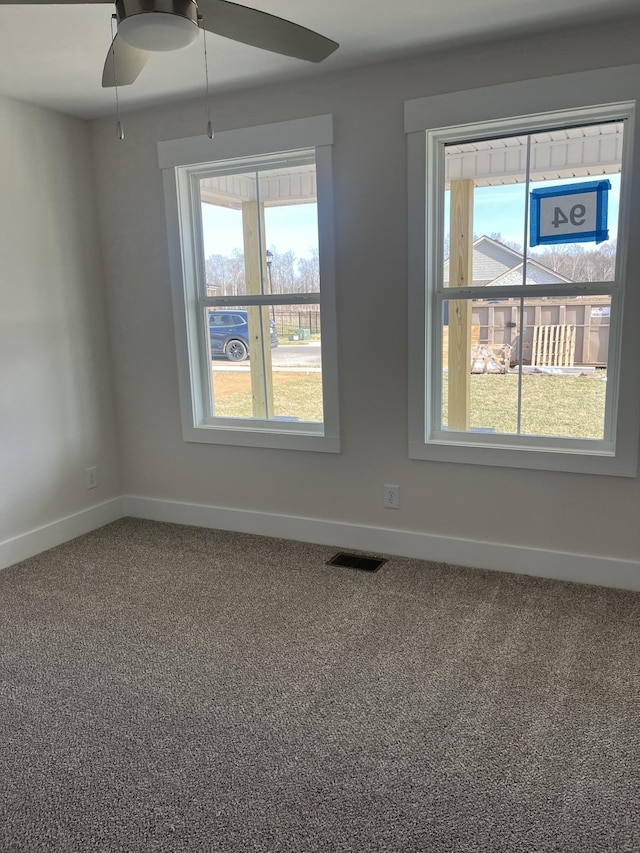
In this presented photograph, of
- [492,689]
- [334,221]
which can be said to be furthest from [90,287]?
[492,689]

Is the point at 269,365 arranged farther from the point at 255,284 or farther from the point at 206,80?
the point at 206,80

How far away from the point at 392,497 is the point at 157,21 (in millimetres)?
2456

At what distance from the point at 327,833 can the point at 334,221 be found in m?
2.67

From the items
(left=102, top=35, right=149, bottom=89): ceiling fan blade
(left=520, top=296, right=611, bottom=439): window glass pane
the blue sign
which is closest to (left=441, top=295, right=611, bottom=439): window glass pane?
(left=520, top=296, right=611, bottom=439): window glass pane

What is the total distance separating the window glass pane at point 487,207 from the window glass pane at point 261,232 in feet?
2.47

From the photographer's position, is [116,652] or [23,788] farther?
[116,652]

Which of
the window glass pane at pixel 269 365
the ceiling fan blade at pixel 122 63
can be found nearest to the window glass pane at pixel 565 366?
the window glass pane at pixel 269 365

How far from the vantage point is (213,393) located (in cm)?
393

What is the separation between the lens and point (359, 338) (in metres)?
3.32

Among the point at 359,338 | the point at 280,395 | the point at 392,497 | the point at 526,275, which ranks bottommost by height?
the point at 392,497

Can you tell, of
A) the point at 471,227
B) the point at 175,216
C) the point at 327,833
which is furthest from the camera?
the point at 175,216

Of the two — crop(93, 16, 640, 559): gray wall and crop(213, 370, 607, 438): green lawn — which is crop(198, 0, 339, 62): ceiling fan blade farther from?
crop(213, 370, 607, 438): green lawn

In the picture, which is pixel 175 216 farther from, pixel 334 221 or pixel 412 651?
pixel 412 651

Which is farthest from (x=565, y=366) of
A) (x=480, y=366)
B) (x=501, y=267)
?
(x=501, y=267)
